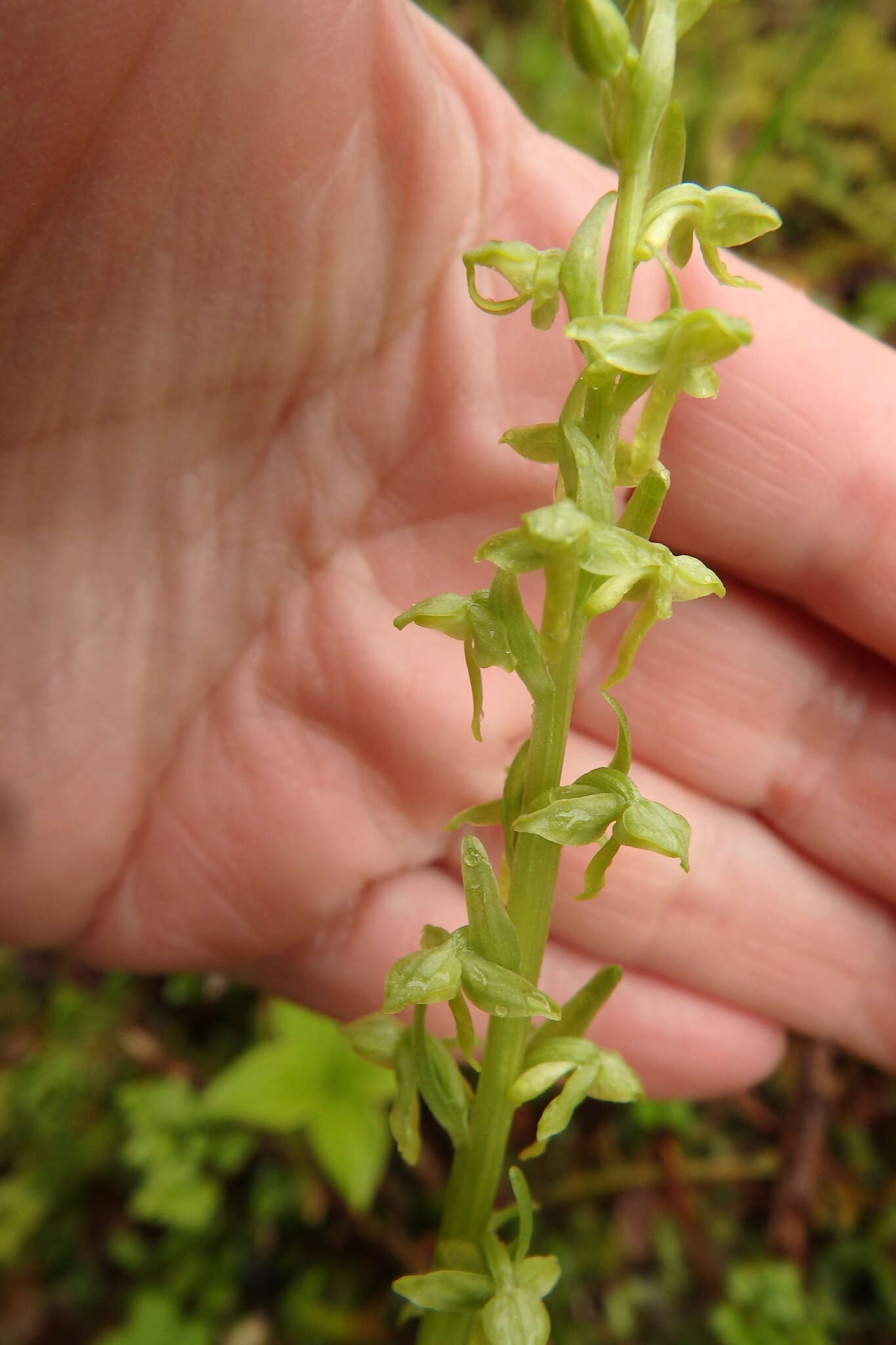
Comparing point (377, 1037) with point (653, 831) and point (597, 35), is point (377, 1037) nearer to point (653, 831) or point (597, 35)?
point (653, 831)

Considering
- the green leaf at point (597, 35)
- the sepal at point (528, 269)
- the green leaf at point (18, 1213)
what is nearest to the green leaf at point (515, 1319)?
the sepal at point (528, 269)

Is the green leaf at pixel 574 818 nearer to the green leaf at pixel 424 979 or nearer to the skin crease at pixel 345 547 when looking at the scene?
the green leaf at pixel 424 979

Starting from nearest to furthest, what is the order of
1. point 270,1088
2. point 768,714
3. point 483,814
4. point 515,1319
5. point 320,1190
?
point 515,1319
point 483,814
point 768,714
point 270,1088
point 320,1190

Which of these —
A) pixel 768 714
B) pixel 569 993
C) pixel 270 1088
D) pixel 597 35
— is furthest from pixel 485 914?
pixel 270 1088

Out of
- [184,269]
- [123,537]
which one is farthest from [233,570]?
[184,269]

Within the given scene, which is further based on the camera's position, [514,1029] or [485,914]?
[514,1029]

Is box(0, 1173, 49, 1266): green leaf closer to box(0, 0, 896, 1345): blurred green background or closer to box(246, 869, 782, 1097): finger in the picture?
box(0, 0, 896, 1345): blurred green background

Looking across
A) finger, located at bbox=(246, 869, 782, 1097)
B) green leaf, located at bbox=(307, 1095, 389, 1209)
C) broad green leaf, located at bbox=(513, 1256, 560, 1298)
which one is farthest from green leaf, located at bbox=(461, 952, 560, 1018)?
green leaf, located at bbox=(307, 1095, 389, 1209)
